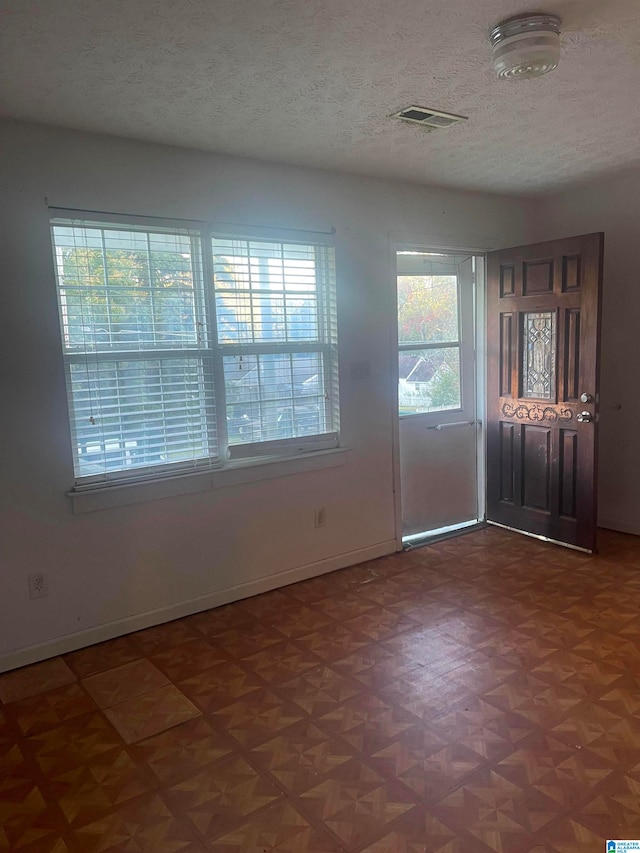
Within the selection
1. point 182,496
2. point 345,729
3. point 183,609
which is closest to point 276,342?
point 182,496

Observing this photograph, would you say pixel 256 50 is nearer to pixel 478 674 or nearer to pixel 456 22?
pixel 456 22

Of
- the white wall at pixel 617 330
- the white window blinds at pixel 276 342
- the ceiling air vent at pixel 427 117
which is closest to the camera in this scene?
the ceiling air vent at pixel 427 117

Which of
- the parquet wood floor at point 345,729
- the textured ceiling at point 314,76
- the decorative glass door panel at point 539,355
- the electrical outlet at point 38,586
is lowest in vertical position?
the parquet wood floor at point 345,729

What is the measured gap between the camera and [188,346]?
3.07 meters

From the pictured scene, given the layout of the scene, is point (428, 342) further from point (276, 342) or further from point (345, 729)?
point (345, 729)

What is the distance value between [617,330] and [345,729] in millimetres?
3292

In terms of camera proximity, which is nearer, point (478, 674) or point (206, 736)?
point (206, 736)

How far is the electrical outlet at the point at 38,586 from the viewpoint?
271 cm

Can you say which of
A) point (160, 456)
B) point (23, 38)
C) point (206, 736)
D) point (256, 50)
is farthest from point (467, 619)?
point (23, 38)

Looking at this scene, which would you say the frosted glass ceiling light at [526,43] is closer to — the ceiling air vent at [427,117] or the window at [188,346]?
the ceiling air vent at [427,117]

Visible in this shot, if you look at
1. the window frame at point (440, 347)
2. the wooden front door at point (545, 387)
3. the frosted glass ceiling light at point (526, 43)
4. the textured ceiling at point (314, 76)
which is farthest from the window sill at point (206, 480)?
the frosted glass ceiling light at point (526, 43)

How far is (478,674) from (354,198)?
8.77 feet

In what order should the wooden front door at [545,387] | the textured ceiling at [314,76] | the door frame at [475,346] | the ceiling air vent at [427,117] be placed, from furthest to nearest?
the door frame at [475,346], the wooden front door at [545,387], the ceiling air vent at [427,117], the textured ceiling at [314,76]

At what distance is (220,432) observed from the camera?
3.20 m
